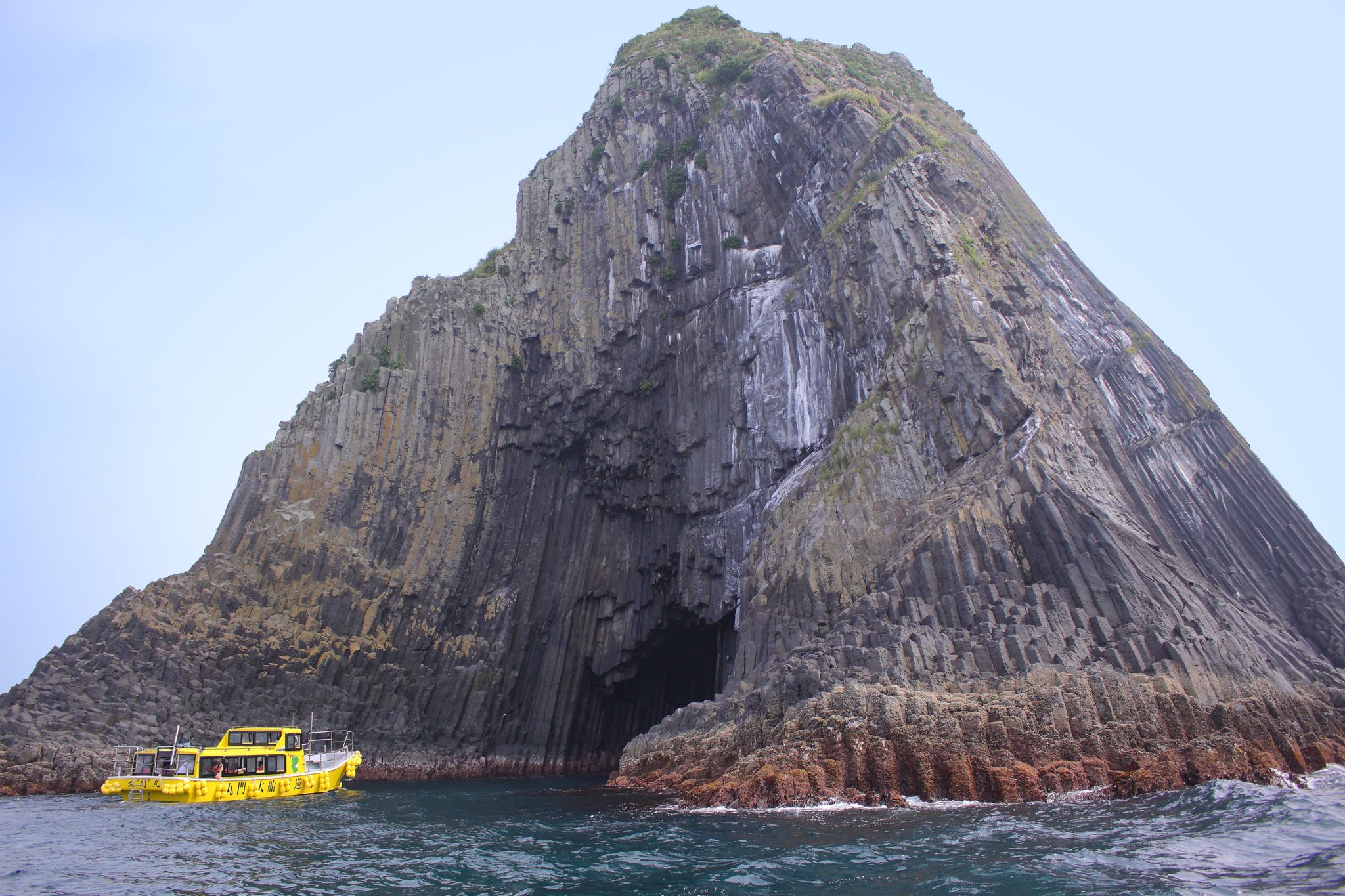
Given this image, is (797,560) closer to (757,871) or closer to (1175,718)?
(1175,718)

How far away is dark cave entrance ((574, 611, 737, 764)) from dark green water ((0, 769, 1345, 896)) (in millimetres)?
24062

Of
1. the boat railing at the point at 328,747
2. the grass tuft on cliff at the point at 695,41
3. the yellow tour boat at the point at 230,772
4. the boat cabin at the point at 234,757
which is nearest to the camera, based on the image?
the yellow tour boat at the point at 230,772

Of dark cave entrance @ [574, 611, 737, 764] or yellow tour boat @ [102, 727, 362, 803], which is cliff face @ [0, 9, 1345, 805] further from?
yellow tour boat @ [102, 727, 362, 803]

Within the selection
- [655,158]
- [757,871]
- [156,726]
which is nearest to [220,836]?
[757,871]

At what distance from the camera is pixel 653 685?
1930 inches

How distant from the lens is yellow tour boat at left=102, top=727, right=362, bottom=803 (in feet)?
88.3

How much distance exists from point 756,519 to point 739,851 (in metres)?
25.9

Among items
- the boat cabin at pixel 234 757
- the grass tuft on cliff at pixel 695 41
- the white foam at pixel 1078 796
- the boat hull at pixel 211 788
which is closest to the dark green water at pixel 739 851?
the white foam at pixel 1078 796

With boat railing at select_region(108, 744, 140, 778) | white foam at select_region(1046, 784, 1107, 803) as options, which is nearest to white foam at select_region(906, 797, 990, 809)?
white foam at select_region(1046, 784, 1107, 803)

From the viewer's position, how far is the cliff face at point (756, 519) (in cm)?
2222

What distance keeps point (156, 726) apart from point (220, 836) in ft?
65.1

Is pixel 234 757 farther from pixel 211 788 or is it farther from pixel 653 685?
pixel 653 685

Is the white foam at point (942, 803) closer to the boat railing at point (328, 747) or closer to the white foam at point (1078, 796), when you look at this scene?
the white foam at point (1078, 796)

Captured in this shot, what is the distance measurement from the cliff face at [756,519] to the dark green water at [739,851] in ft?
9.26
